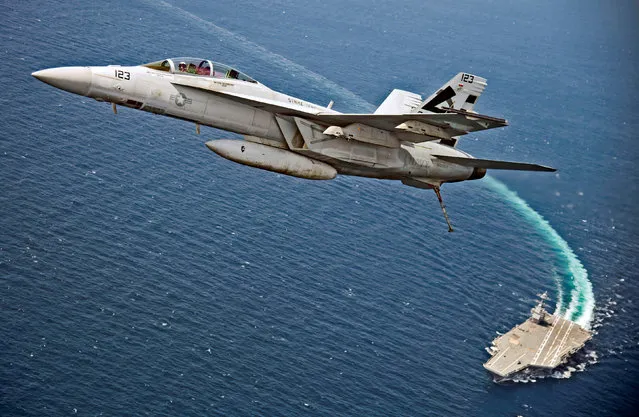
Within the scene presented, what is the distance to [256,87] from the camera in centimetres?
6250

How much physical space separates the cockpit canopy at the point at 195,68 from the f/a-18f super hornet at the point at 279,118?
71 millimetres

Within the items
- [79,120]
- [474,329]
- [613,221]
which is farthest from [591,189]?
[79,120]

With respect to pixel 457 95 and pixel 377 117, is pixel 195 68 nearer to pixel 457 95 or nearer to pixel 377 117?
pixel 377 117

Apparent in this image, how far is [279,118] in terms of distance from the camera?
63.1 metres

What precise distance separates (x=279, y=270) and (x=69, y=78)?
288 ft

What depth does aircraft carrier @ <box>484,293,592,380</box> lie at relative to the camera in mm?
140000

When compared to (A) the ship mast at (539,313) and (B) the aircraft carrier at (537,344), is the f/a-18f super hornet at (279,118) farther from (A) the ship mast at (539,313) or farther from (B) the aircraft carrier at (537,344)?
(A) the ship mast at (539,313)

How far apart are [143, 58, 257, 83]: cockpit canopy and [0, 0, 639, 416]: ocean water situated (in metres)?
63.2

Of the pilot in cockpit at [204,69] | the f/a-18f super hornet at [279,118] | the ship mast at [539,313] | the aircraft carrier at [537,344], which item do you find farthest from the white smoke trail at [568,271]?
the pilot in cockpit at [204,69]

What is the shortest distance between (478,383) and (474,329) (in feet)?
30.1

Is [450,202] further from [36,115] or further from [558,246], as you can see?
[36,115]

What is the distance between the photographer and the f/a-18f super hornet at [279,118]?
58938 mm

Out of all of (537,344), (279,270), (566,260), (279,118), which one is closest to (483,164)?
(279,118)

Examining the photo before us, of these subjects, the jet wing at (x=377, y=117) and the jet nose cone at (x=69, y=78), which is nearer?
Answer: the jet nose cone at (x=69, y=78)
